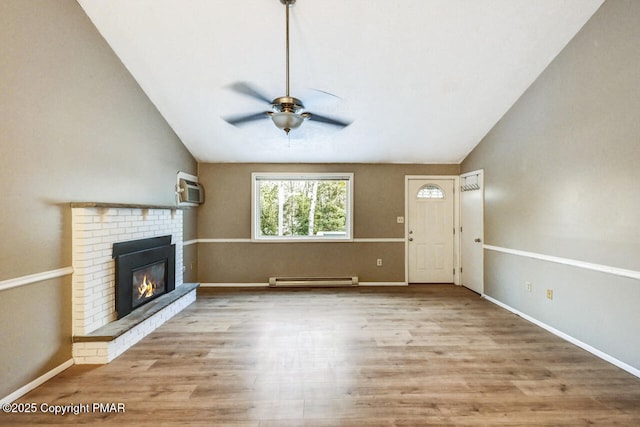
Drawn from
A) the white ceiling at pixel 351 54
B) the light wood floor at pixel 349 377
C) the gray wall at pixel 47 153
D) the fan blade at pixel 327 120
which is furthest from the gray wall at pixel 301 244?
the fan blade at pixel 327 120

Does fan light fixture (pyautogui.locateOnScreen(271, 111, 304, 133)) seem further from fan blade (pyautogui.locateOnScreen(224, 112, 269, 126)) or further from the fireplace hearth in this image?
the fireplace hearth

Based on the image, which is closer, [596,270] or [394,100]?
[596,270]

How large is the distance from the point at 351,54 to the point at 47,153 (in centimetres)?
276

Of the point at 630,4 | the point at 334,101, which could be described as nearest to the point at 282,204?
the point at 334,101

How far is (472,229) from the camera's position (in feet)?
15.5

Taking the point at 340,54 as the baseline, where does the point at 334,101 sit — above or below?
below

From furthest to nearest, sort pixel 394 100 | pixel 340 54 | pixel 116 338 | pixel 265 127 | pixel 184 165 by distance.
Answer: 1. pixel 184 165
2. pixel 265 127
3. pixel 394 100
4. pixel 340 54
5. pixel 116 338

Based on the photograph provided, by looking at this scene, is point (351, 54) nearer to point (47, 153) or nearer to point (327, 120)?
point (327, 120)

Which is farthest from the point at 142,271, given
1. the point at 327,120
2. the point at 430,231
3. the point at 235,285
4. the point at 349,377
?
the point at 430,231

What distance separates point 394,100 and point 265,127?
1.72 metres

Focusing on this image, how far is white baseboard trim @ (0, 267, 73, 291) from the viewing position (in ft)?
6.20

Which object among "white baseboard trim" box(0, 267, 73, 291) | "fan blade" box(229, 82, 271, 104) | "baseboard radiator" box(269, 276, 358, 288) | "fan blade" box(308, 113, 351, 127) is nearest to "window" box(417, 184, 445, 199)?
"baseboard radiator" box(269, 276, 358, 288)

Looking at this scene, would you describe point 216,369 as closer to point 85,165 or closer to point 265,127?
point 85,165

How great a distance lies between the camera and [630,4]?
2.27 metres
